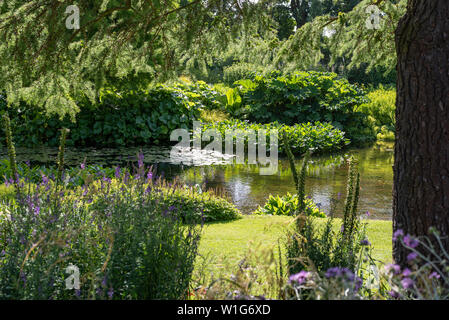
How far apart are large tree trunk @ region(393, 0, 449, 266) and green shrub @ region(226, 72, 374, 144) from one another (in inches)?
481

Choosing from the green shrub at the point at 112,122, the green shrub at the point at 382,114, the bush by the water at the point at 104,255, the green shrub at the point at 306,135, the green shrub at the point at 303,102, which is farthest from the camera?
the green shrub at the point at 382,114

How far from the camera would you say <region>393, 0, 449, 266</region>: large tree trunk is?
257 cm

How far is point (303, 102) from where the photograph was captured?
50.7 ft

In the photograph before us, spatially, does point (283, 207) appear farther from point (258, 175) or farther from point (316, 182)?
point (258, 175)

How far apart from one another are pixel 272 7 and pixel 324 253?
2.88 meters

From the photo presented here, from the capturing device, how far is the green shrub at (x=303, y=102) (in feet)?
49.1

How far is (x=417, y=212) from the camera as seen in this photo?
8.70ft

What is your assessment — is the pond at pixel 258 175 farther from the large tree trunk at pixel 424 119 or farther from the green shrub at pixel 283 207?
the large tree trunk at pixel 424 119

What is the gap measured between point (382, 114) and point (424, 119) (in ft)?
47.0

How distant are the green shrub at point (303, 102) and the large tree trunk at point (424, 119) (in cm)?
1222

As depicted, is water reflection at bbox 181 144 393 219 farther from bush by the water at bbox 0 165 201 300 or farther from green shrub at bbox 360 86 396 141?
bush by the water at bbox 0 165 201 300

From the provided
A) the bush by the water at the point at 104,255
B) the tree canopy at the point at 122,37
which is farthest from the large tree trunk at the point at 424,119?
the tree canopy at the point at 122,37
